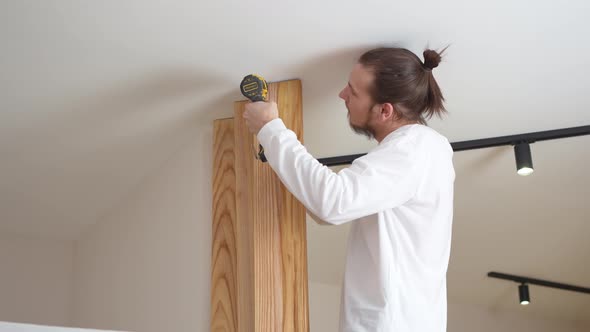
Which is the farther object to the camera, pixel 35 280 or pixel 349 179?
pixel 35 280

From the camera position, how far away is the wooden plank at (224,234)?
2.24 m

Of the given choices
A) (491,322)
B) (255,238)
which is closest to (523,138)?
(255,238)

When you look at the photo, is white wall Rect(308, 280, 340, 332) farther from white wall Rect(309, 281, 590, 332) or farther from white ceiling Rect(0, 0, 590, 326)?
white ceiling Rect(0, 0, 590, 326)

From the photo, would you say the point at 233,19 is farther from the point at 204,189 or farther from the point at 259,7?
the point at 204,189

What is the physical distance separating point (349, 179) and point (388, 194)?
0.33ft

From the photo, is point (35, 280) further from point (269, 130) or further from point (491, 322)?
point (491, 322)

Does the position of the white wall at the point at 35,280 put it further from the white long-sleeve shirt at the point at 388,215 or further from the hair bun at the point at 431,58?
the hair bun at the point at 431,58

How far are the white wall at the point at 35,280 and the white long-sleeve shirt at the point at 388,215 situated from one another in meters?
1.45

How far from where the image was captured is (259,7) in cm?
180

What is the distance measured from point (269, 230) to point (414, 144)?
0.52 meters

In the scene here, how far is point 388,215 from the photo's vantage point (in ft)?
5.53

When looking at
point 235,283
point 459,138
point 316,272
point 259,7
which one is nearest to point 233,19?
point 259,7

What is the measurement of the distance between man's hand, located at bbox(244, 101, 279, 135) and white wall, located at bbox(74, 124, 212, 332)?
61 centimetres

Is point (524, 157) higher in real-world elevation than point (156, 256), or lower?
higher
